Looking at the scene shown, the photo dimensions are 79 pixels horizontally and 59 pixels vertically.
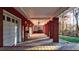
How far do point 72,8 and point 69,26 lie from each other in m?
0.75

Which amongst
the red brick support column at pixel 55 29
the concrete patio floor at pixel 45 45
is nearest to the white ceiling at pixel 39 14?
the red brick support column at pixel 55 29

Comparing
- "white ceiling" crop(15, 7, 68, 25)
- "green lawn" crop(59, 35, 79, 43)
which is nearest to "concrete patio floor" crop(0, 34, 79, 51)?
"green lawn" crop(59, 35, 79, 43)

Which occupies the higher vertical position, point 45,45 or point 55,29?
point 55,29

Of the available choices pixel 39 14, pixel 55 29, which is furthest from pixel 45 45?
pixel 39 14

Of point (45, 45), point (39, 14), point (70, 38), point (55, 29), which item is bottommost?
point (45, 45)

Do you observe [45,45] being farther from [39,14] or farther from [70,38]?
[39,14]

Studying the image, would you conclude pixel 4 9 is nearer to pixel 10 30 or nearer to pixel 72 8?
pixel 10 30

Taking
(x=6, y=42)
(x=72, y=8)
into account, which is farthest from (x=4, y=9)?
(x=72, y=8)

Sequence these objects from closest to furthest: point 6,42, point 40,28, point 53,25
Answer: point 6,42 < point 53,25 < point 40,28

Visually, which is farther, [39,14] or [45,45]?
[39,14]

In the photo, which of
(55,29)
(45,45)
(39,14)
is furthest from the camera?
(39,14)

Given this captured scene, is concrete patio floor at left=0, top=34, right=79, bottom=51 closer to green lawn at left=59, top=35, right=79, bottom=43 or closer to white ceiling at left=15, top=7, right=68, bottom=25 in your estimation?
green lawn at left=59, top=35, right=79, bottom=43

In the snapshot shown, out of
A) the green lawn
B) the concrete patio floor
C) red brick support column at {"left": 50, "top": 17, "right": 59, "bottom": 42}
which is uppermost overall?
Result: red brick support column at {"left": 50, "top": 17, "right": 59, "bottom": 42}
